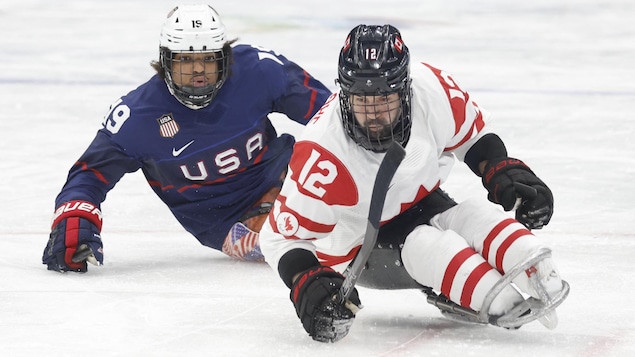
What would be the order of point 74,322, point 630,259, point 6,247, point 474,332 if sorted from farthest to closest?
point 6,247
point 630,259
point 74,322
point 474,332

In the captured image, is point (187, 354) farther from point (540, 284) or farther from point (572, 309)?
point (572, 309)

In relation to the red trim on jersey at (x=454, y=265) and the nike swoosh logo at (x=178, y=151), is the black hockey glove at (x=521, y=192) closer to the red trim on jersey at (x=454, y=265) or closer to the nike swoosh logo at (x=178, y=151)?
the red trim on jersey at (x=454, y=265)

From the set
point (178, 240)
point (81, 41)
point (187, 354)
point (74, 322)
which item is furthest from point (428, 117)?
point (81, 41)

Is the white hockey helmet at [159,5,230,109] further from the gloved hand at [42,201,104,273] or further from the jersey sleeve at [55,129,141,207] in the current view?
the gloved hand at [42,201,104,273]

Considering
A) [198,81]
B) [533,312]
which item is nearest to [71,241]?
[198,81]

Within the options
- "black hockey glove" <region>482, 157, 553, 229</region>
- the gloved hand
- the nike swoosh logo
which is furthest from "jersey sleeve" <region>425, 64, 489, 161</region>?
the gloved hand

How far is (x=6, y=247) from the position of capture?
12.4ft

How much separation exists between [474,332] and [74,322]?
3.17 ft

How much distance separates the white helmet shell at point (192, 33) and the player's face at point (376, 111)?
1.10 metres

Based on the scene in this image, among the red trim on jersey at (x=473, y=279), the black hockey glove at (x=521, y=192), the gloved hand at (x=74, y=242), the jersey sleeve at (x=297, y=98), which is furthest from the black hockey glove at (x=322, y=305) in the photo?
the jersey sleeve at (x=297, y=98)

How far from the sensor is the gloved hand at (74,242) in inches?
135

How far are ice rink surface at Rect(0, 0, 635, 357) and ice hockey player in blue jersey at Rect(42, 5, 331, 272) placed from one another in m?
0.12

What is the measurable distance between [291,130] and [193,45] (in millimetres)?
2042

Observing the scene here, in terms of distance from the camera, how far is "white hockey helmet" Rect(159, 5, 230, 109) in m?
3.51
